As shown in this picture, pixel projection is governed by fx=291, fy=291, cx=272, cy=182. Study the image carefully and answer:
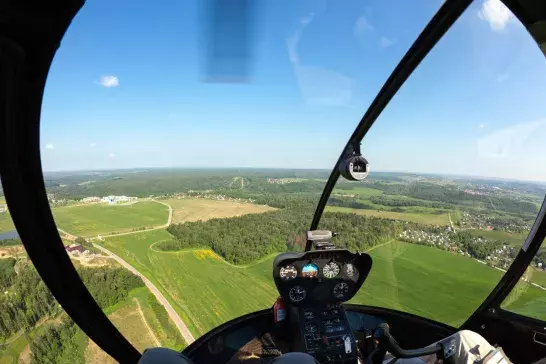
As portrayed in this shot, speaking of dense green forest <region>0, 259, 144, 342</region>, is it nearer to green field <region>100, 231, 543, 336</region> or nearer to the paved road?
the paved road

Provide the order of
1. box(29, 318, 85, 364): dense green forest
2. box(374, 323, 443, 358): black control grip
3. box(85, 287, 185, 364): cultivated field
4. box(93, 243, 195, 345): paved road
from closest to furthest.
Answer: box(374, 323, 443, 358): black control grip → box(29, 318, 85, 364): dense green forest → box(85, 287, 185, 364): cultivated field → box(93, 243, 195, 345): paved road

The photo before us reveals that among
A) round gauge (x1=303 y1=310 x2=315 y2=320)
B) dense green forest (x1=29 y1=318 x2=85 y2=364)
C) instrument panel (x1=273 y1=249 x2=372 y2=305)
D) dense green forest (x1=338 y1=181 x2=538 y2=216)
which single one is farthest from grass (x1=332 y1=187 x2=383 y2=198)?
dense green forest (x1=29 y1=318 x2=85 y2=364)

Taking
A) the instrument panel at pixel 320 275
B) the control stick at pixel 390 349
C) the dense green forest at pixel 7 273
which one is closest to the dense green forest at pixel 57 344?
the dense green forest at pixel 7 273

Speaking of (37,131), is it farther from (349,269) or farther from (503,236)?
(503,236)

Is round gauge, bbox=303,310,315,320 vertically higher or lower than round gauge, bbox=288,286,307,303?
lower

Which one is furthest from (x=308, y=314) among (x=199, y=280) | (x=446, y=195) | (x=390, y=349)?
(x=446, y=195)

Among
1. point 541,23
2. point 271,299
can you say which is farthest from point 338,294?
point 541,23

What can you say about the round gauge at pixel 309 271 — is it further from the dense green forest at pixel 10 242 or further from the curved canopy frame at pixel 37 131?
the dense green forest at pixel 10 242
